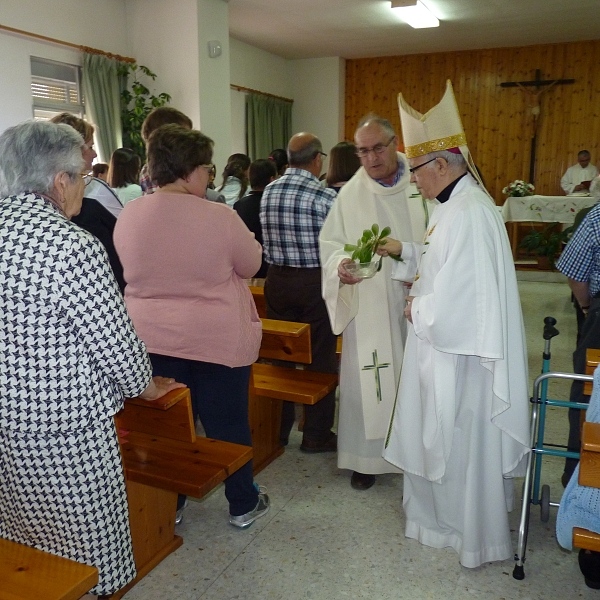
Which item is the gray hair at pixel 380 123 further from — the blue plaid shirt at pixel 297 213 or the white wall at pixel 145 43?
the white wall at pixel 145 43

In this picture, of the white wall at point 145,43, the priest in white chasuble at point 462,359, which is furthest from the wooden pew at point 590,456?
the white wall at point 145,43

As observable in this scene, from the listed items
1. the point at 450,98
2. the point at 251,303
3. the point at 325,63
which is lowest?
the point at 251,303

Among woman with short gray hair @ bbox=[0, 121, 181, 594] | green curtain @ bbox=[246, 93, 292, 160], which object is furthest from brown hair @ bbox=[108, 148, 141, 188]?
green curtain @ bbox=[246, 93, 292, 160]

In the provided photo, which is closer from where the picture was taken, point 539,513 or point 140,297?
point 140,297

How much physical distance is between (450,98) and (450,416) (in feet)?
3.50

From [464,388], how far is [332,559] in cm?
78

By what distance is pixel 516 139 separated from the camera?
10445mm

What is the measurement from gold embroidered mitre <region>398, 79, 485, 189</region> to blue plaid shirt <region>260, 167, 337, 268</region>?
0.83 m

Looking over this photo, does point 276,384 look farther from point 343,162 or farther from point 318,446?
point 343,162

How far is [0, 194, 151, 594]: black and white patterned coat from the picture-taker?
134 cm

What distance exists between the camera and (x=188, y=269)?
1.97m

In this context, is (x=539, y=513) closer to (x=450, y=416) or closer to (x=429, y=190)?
(x=450, y=416)

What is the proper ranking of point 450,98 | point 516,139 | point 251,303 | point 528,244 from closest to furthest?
point 450,98, point 251,303, point 528,244, point 516,139

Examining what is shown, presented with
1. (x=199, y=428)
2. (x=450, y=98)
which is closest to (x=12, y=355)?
(x=450, y=98)
